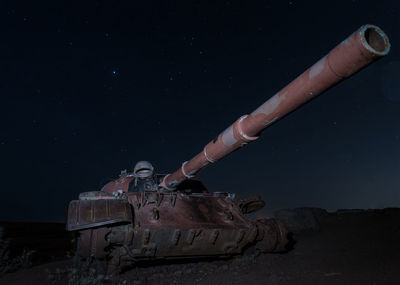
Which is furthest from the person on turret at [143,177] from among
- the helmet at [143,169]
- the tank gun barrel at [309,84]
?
the tank gun barrel at [309,84]

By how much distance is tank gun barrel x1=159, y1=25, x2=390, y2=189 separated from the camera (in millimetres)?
2479

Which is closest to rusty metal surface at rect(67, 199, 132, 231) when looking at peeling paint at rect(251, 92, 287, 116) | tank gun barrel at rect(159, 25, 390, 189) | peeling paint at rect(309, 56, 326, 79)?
tank gun barrel at rect(159, 25, 390, 189)

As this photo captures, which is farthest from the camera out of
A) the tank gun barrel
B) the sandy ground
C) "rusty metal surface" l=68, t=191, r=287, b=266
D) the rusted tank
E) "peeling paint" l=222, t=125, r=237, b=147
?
"rusty metal surface" l=68, t=191, r=287, b=266

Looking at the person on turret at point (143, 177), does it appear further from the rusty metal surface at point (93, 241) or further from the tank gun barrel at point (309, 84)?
the tank gun barrel at point (309, 84)

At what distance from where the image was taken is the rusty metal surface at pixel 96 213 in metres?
5.39

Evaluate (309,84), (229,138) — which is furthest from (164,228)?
(309,84)

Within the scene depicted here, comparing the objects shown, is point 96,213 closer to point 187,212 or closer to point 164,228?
point 164,228

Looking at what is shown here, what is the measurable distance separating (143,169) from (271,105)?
4839mm

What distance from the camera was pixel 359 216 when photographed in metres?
12.5

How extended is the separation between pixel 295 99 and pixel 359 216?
11.3 m

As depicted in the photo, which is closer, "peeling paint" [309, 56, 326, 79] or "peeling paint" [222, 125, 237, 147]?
"peeling paint" [309, 56, 326, 79]

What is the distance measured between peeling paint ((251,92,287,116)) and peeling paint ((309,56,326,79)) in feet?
1.47

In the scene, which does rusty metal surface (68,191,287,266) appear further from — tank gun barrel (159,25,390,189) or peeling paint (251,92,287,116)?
peeling paint (251,92,287,116)

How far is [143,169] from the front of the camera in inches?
304
